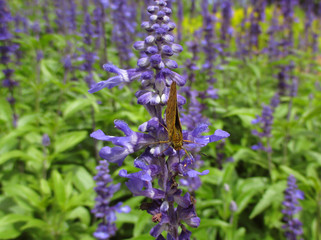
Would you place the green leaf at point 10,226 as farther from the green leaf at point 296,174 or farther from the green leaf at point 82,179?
the green leaf at point 296,174

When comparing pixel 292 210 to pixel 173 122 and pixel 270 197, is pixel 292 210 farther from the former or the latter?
pixel 173 122

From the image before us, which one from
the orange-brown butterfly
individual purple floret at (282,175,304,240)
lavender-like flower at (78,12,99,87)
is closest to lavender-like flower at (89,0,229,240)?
the orange-brown butterfly

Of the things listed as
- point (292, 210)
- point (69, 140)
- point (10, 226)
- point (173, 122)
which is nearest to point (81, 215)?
point (10, 226)

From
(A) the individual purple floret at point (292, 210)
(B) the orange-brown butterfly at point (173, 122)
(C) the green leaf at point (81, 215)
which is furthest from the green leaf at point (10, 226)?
(A) the individual purple floret at point (292, 210)

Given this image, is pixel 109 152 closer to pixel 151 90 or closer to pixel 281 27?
pixel 151 90

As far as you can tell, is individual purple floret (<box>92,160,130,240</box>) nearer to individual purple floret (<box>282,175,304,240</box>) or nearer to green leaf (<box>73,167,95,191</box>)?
green leaf (<box>73,167,95,191</box>)

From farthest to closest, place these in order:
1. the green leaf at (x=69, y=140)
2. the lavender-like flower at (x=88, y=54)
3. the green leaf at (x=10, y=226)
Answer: the lavender-like flower at (x=88, y=54)
the green leaf at (x=69, y=140)
the green leaf at (x=10, y=226)
